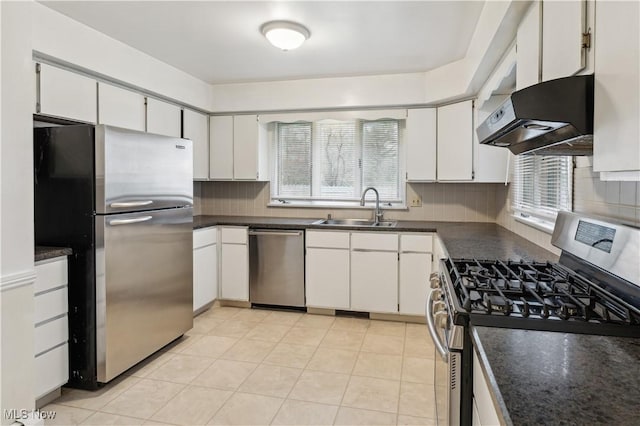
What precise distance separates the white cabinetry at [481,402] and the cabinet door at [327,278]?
2590 millimetres

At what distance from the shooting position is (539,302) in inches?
51.0

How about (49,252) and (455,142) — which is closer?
(49,252)

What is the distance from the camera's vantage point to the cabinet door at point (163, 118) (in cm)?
342

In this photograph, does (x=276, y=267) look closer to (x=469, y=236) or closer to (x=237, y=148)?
(x=237, y=148)

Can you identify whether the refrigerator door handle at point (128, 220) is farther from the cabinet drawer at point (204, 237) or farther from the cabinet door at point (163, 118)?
the cabinet door at point (163, 118)

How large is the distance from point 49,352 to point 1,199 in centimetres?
98

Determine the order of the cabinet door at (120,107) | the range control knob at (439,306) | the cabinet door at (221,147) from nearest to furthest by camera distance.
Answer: the range control knob at (439,306), the cabinet door at (120,107), the cabinet door at (221,147)

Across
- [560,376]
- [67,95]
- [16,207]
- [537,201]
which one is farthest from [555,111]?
[67,95]

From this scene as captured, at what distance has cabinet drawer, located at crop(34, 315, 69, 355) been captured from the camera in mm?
2131

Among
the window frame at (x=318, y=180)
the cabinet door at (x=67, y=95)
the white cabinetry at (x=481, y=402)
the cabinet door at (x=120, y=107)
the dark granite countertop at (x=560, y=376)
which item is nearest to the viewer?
the dark granite countertop at (x=560, y=376)

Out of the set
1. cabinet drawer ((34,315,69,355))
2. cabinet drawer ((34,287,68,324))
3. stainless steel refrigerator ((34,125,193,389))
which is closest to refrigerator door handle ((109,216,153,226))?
stainless steel refrigerator ((34,125,193,389))

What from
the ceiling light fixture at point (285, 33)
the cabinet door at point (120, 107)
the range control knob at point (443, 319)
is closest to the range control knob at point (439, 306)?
the range control knob at point (443, 319)

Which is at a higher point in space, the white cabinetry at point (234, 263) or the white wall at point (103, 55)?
the white wall at point (103, 55)

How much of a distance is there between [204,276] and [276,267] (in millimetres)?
681
